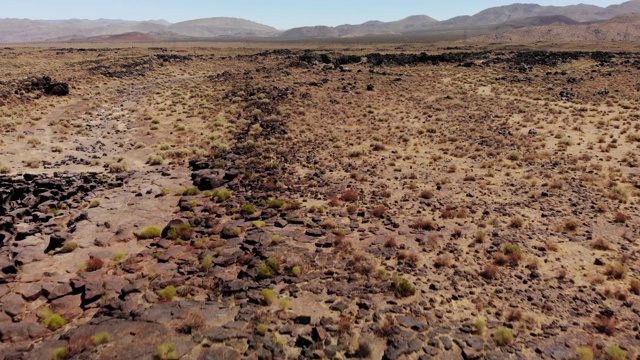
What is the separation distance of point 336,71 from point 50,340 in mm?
65299

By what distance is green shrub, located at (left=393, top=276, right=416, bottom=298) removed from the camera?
13.9 meters

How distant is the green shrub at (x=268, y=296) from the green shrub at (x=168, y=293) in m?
3.37

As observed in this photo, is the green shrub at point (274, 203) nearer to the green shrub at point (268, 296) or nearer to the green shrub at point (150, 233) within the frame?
the green shrub at point (150, 233)

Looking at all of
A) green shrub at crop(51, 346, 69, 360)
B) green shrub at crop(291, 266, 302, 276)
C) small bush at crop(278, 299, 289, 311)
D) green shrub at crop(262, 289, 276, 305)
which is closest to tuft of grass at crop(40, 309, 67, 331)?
green shrub at crop(51, 346, 69, 360)

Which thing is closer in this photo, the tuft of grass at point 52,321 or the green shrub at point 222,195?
the tuft of grass at point 52,321

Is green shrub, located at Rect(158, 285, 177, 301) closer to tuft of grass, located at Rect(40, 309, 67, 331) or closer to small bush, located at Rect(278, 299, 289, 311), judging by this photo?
tuft of grass, located at Rect(40, 309, 67, 331)

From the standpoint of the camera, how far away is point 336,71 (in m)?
70.9

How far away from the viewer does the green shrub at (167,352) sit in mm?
10766

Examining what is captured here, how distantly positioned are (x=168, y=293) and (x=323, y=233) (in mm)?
7477

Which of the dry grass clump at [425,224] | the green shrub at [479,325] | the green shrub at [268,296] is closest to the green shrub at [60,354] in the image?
the green shrub at [268,296]

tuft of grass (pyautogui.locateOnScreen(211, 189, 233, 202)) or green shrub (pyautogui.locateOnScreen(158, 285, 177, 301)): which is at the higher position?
tuft of grass (pyautogui.locateOnScreen(211, 189, 233, 202))

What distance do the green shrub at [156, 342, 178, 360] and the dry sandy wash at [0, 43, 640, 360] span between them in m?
0.09

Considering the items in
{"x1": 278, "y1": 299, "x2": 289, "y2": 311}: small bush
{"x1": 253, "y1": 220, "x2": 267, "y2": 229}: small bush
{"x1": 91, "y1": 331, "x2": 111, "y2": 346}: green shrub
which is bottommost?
{"x1": 278, "y1": 299, "x2": 289, "y2": 311}: small bush

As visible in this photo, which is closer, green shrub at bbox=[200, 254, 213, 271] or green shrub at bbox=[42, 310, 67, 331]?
green shrub at bbox=[42, 310, 67, 331]
